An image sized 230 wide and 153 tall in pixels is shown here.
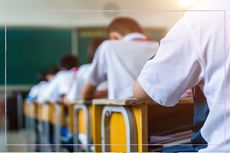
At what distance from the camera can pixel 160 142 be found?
1471 millimetres

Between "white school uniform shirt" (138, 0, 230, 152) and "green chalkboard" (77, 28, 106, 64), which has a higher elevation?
"green chalkboard" (77, 28, 106, 64)

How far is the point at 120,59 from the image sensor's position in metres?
1.93

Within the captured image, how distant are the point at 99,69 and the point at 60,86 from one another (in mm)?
1667

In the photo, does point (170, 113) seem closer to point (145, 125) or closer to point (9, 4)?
point (145, 125)

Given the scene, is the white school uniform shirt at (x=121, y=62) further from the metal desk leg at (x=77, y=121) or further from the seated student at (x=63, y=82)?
the seated student at (x=63, y=82)

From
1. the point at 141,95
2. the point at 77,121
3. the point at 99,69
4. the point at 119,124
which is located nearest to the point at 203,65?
the point at 141,95

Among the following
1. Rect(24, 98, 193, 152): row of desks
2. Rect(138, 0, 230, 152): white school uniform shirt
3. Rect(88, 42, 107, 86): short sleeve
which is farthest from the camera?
Rect(88, 42, 107, 86): short sleeve

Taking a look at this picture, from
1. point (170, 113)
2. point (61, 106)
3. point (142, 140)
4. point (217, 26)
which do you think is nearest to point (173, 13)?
point (217, 26)

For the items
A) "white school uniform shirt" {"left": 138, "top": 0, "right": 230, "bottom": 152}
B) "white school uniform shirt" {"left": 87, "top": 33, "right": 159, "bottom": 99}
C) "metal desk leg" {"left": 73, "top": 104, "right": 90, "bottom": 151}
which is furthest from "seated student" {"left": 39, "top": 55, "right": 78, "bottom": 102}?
"white school uniform shirt" {"left": 138, "top": 0, "right": 230, "bottom": 152}

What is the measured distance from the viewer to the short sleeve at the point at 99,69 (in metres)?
2.13

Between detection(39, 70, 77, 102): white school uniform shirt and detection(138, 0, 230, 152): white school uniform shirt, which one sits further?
detection(39, 70, 77, 102): white school uniform shirt

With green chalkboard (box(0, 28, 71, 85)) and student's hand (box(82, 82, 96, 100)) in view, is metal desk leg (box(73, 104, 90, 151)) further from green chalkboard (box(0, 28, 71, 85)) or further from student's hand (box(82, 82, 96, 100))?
green chalkboard (box(0, 28, 71, 85))

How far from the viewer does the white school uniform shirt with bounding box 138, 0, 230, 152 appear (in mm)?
1153

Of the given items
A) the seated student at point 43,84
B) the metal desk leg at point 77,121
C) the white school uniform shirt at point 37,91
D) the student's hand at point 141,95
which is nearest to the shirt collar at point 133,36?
the metal desk leg at point 77,121
